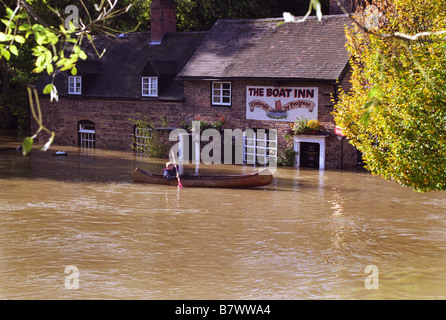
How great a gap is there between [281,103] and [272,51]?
3075mm

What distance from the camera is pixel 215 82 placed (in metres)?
35.0

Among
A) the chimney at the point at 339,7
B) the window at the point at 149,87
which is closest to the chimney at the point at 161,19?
the window at the point at 149,87

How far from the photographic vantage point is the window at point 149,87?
3759cm

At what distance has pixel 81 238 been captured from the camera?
725 inches

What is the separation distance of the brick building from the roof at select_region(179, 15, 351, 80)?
0.06 metres

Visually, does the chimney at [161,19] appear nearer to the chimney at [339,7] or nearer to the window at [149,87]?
the window at [149,87]

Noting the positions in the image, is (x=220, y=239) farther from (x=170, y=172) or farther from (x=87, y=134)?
(x=87, y=134)

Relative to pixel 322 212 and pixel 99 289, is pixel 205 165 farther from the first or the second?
pixel 99 289

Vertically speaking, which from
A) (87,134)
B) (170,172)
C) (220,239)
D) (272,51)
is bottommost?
(220,239)
